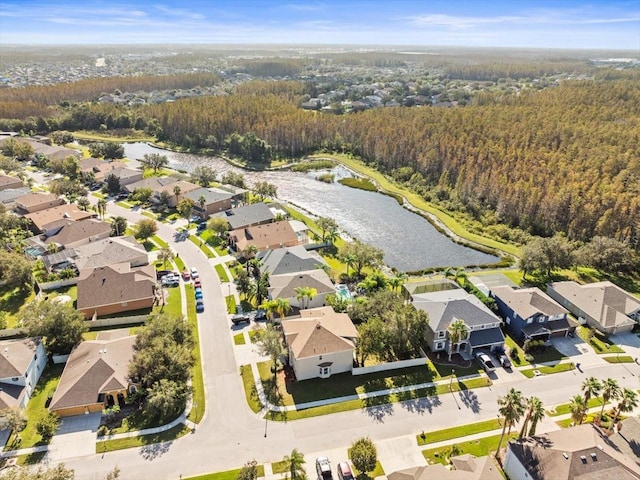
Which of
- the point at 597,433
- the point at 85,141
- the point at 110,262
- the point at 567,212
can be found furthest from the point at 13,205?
the point at 567,212

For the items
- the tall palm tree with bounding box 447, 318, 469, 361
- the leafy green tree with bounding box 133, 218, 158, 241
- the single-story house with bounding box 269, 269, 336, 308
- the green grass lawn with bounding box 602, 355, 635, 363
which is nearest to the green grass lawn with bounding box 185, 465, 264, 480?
the single-story house with bounding box 269, 269, 336, 308

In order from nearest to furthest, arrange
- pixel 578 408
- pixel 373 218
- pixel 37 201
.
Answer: pixel 578 408, pixel 37 201, pixel 373 218

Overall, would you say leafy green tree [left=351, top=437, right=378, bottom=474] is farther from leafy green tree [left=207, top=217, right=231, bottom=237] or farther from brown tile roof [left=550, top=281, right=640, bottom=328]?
leafy green tree [left=207, top=217, right=231, bottom=237]

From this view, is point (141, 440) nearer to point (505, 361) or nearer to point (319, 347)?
point (319, 347)

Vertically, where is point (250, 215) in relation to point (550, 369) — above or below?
above

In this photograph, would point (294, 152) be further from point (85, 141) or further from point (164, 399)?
point (164, 399)

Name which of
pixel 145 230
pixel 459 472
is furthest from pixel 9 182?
pixel 459 472
